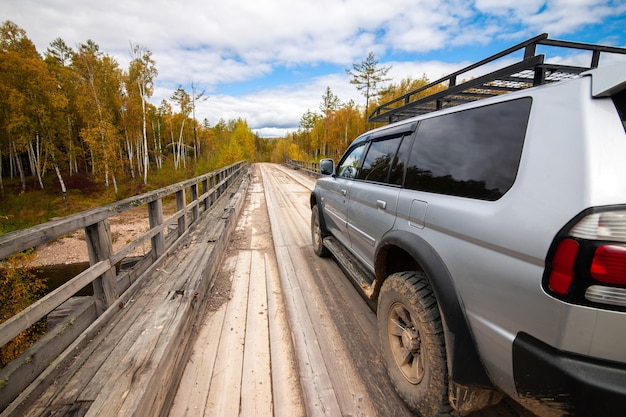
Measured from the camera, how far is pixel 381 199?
229cm

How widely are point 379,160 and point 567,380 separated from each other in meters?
2.00

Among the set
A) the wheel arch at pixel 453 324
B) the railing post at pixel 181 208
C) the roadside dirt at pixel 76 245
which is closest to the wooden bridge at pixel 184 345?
the railing post at pixel 181 208

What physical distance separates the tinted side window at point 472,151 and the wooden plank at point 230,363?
190 centimetres

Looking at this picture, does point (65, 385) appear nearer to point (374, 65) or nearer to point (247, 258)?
point (247, 258)

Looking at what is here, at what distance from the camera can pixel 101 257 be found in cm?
210

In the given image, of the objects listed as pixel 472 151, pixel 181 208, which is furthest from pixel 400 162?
pixel 181 208

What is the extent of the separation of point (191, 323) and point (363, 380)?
1.55m

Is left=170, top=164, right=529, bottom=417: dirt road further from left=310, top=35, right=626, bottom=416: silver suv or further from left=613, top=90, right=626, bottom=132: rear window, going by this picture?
left=613, top=90, right=626, bottom=132: rear window

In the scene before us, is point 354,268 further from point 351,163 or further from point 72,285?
point 72,285

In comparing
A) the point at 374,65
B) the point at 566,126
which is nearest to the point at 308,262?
the point at 566,126

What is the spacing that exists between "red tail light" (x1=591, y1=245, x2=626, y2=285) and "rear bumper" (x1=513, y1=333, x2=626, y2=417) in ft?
0.94

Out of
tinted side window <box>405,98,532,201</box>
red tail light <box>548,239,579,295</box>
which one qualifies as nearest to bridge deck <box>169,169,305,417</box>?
red tail light <box>548,239,579,295</box>

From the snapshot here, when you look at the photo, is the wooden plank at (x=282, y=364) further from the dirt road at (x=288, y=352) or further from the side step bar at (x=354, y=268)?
the side step bar at (x=354, y=268)

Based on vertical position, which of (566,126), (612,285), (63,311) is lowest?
(63,311)
